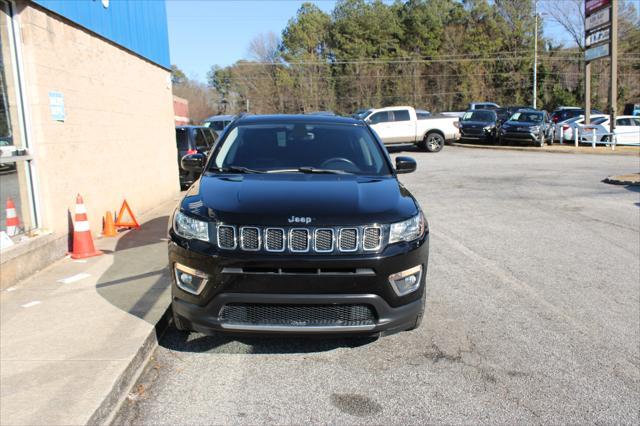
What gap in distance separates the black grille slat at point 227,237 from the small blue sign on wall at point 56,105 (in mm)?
4186

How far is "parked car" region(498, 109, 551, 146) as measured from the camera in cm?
2605

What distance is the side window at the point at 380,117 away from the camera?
24500mm

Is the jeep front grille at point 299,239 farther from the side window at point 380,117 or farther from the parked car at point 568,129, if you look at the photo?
the parked car at point 568,129

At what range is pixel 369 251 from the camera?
12.0 feet

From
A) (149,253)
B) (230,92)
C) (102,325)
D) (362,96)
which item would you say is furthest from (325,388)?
(230,92)

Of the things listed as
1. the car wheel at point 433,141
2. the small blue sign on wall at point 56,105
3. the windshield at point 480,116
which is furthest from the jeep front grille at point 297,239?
the windshield at point 480,116

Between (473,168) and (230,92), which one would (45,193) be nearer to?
(473,168)

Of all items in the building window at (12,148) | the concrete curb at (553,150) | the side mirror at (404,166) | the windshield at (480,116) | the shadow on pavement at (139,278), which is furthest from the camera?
the windshield at (480,116)

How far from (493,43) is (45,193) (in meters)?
60.7

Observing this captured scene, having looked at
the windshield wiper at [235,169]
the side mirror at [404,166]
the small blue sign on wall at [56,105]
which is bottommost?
the side mirror at [404,166]

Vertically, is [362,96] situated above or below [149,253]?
above

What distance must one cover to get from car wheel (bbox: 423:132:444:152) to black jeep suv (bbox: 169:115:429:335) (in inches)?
838

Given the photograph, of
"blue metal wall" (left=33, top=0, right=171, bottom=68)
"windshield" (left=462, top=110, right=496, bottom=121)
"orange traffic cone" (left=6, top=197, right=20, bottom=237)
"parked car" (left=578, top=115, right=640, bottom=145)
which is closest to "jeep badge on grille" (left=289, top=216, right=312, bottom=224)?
"orange traffic cone" (left=6, top=197, right=20, bottom=237)

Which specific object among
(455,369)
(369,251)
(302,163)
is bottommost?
(455,369)
